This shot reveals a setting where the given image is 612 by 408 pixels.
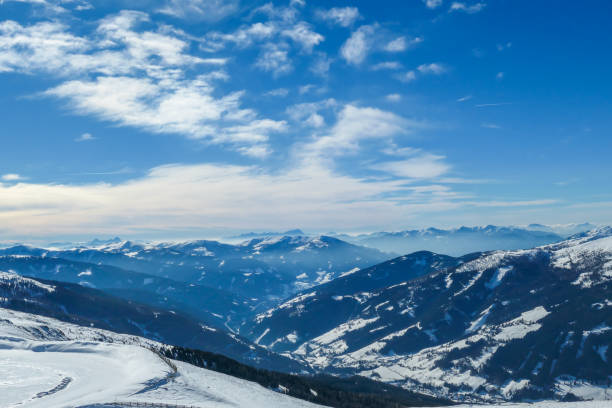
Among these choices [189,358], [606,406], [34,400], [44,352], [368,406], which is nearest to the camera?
[34,400]

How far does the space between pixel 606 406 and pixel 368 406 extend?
84648 millimetres

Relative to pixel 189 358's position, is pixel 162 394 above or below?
above

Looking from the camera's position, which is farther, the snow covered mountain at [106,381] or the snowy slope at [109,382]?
the snowy slope at [109,382]

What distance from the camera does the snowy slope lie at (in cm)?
7026

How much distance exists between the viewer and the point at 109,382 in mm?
80250

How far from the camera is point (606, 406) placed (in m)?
88.4

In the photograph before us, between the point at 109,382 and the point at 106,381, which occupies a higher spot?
the point at 109,382

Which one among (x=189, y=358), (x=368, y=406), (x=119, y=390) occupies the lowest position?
(x=368, y=406)

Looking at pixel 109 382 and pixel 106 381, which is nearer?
pixel 109 382

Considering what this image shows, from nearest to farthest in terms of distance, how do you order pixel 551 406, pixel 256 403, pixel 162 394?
pixel 162 394, pixel 256 403, pixel 551 406

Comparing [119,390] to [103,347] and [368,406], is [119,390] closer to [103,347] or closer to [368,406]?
[103,347]

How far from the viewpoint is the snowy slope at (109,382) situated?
70263mm

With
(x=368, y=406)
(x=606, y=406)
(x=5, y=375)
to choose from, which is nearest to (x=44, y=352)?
(x=5, y=375)

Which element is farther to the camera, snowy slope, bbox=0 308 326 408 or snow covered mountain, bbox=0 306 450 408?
snowy slope, bbox=0 308 326 408
